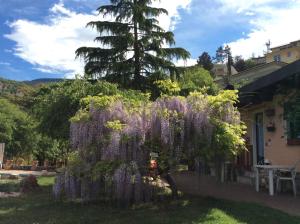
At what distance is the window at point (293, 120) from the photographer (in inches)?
433

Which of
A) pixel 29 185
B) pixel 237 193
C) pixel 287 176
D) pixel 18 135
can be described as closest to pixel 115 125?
pixel 237 193

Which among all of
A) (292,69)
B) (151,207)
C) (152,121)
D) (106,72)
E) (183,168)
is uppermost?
(106,72)

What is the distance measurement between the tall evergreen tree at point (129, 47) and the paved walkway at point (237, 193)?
6.39 metres

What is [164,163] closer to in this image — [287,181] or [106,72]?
[287,181]

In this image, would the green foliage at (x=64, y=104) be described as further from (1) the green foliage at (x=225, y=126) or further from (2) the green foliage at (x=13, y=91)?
(2) the green foliage at (x=13, y=91)

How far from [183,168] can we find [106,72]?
37.5 feet

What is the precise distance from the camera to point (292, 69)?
10.8 meters

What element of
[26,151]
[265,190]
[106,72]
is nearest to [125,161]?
[265,190]

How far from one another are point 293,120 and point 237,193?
2273mm

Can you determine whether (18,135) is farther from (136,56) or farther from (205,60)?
(205,60)

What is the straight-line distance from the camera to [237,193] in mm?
11109

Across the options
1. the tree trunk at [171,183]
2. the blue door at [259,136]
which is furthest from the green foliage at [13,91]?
the tree trunk at [171,183]

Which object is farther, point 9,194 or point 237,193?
point 9,194

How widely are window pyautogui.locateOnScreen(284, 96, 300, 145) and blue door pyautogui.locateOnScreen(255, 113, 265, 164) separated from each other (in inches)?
77.5
